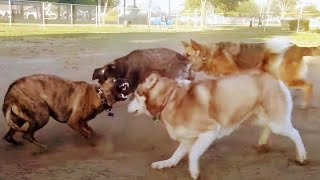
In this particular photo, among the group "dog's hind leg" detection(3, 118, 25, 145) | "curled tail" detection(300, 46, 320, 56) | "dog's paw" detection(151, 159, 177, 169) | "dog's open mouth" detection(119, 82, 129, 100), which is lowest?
"dog's paw" detection(151, 159, 177, 169)

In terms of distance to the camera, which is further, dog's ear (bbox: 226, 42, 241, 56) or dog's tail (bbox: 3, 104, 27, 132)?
dog's ear (bbox: 226, 42, 241, 56)

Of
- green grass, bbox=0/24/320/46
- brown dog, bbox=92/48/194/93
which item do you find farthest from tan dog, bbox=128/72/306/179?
green grass, bbox=0/24/320/46

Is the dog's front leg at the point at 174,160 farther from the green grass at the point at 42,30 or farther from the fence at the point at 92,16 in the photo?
the fence at the point at 92,16

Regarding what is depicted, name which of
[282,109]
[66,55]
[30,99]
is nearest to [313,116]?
[282,109]

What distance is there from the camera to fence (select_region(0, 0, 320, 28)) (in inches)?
1506

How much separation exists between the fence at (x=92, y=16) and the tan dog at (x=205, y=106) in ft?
112

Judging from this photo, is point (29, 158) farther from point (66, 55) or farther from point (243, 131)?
point (66, 55)

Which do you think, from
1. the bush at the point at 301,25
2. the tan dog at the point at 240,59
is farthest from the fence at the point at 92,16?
the tan dog at the point at 240,59

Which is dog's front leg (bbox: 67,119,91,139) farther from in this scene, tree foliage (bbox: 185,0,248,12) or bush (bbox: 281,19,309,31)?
tree foliage (bbox: 185,0,248,12)

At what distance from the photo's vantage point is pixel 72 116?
19.6 feet

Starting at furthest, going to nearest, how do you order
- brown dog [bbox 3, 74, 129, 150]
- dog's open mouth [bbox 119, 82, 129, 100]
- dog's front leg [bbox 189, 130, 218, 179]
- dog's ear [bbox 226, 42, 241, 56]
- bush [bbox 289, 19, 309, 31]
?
1. bush [bbox 289, 19, 309, 31]
2. dog's ear [bbox 226, 42, 241, 56]
3. dog's open mouth [bbox 119, 82, 129, 100]
4. brown dog [bbox 3, 74, 129, 150]
5. dog's front leg [bbox 189, 130, 218, 179]

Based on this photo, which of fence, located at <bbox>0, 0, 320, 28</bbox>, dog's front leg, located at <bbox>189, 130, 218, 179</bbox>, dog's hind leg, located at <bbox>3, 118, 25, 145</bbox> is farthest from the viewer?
fence, located at <bbox>0, 0, 320, 28</bbox>

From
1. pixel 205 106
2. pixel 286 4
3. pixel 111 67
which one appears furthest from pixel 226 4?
pixel 205 106

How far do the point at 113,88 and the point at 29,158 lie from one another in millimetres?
1465
